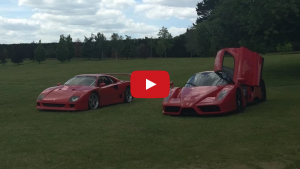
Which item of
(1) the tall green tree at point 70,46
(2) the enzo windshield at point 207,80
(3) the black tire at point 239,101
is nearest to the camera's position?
(3) the black tire at point 239,101

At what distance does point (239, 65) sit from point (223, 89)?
54.9 inches

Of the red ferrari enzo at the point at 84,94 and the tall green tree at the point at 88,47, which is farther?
the tall green tree at the point at 88,47

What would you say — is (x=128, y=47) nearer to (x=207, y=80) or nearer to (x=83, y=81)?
(x=83, y=81)

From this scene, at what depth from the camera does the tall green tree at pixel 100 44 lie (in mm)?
78463

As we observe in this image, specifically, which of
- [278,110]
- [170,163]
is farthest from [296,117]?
[170,163]

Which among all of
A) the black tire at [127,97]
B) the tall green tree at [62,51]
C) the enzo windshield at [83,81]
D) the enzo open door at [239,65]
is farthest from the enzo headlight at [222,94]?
the tall green tree at [62,51]

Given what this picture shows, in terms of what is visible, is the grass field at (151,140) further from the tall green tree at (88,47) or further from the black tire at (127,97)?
the tall green tree at (88,47)

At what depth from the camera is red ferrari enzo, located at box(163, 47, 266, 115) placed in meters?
10.3

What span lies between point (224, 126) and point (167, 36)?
250 ft

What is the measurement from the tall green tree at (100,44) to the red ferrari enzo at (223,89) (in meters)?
67.3

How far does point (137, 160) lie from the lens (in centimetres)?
600

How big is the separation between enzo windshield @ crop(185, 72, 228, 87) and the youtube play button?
3.04 feet

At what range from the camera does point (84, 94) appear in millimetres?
12523

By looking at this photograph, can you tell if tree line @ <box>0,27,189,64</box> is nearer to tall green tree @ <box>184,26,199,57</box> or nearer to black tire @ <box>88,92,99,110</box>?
tall green tree @ <box>184,26,199,57</box>
